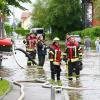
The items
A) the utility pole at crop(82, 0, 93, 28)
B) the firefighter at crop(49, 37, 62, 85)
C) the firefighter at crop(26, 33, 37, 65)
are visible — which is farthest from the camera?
the utility pole at crop(82, 0, 93, 28)

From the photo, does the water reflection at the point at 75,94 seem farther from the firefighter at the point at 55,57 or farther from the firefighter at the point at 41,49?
the firefighter at the point at 41,49

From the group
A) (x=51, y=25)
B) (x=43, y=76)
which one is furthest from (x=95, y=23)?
(x=43, y=76)

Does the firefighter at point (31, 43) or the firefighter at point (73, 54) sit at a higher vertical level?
the firefighter at point (31, 43)

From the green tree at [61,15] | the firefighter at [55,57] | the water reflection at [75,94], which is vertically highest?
the green tree at [61,15]

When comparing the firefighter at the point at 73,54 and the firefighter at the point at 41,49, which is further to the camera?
the firefighter at the point at 41,49

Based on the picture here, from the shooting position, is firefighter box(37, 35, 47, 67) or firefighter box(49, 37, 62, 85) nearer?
firefighter box(49, 37, 62, 85)

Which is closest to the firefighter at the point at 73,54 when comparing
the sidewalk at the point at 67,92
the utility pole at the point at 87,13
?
the sidewalk at the point at 67,92

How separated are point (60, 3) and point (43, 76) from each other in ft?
191

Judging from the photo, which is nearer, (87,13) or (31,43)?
(31,43)

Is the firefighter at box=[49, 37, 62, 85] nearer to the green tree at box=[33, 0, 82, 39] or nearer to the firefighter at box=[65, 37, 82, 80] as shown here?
the firefighter at box=[65, 37, 82, 80]

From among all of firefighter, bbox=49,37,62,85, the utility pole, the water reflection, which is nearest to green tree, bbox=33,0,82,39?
the utility pole

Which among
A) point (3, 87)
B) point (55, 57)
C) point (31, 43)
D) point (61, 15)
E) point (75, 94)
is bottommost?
point (75, 94)

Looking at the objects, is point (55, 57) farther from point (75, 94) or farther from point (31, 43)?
point (31, 43)

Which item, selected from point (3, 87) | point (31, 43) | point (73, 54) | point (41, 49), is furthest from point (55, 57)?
point (31, 43)
